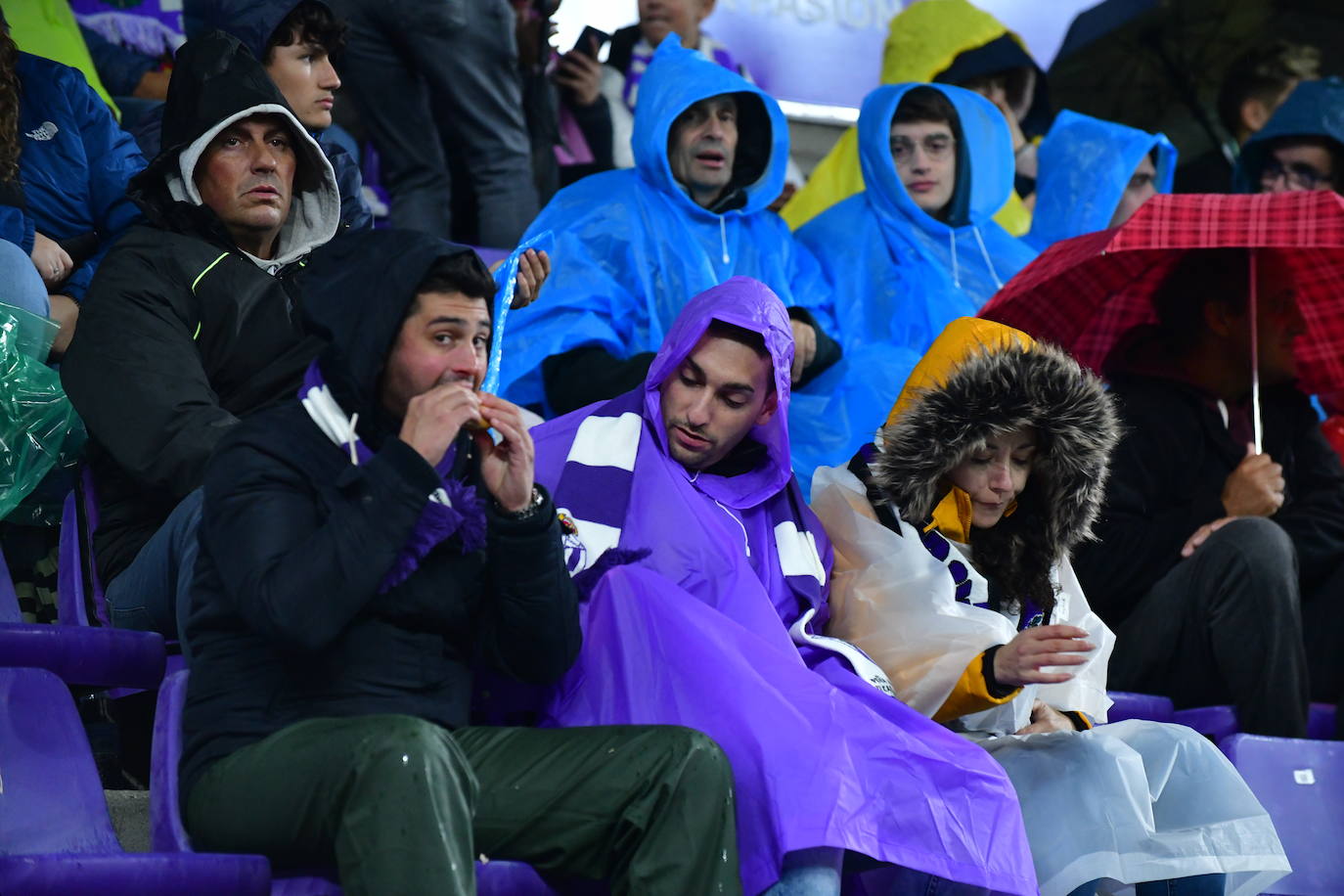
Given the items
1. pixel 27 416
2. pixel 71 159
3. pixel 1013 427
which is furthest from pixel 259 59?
pixel 1013 427

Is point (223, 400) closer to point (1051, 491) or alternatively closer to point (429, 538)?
point (429, 538)

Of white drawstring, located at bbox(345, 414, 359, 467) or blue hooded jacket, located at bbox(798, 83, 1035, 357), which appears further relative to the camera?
blue hooded jacket, located at bbox(798, 83, 1035, 357)

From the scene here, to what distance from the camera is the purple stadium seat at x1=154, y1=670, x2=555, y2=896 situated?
221cm

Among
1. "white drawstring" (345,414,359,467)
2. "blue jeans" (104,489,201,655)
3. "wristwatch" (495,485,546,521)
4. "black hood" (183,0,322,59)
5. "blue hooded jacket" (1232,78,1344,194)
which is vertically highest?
"black hood" (183,0,322,59)

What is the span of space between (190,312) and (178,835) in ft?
3.72

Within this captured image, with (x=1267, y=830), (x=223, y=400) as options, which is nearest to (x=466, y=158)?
(x=223, y=400)

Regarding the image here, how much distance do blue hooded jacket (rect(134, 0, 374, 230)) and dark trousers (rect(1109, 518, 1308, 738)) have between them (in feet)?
6.00

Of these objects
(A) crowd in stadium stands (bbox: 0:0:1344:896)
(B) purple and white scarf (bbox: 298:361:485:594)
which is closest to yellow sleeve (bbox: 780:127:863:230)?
(A) crowd in stadium stands (bbox: 0:0:1344:896)

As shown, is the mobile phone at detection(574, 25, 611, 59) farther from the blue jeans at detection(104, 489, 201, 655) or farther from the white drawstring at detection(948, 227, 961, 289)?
the blue jeans at detection(104, 489, 201, 655)

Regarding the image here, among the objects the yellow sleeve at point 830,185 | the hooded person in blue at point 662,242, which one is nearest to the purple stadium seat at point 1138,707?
the hooded person in blue at point 662,242

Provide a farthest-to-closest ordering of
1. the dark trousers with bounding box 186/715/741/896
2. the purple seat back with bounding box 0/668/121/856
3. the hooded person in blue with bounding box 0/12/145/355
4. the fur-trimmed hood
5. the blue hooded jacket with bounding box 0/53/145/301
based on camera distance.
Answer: the blue hooded jacket with bounding box 0/53/145/301, the hooded person in blue with bounding box 0/12/145/355, the fur-trimmed hood, the purple seat back with bounding box 0/668/121/856, the dark trousers with bounding box 186/715/741/896

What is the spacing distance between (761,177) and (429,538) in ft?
9.34

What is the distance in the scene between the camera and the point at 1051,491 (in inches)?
130

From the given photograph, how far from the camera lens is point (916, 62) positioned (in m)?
6.34
